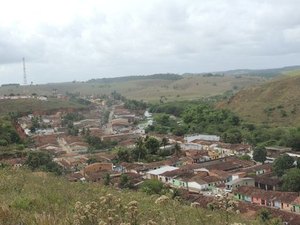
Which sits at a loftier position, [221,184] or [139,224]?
[139,224]

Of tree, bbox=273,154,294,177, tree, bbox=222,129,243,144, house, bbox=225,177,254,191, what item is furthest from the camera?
tree, bbox=222,129,243,144

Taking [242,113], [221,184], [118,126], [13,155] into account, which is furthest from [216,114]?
[13,155]

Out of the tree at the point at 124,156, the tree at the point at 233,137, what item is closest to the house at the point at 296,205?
the tree at the point at 124,156

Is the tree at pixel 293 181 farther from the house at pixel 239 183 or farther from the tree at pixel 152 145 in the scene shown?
the tree at pixel 152 145

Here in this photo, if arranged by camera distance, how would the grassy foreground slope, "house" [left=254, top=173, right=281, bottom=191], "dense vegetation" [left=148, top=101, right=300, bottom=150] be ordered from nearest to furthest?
1. the grassy foreground slope
2. "house" [left=254, top=173, right=281, bottom=191]
3. "dense vegetation" [left=148, top=101, right=300, bottom=150]

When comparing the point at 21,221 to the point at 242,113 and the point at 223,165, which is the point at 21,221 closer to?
the point at 223,165

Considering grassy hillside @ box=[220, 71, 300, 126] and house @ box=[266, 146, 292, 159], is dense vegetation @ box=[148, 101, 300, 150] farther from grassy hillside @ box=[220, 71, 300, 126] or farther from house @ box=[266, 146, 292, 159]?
grassy hillside @ box=[220, 71, 300, 126]

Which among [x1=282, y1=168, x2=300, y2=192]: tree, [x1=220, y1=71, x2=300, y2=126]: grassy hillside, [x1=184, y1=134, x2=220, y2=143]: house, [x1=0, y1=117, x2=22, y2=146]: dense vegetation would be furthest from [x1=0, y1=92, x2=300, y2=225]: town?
[x1=220, y1=71, x2=300, y2=126]: grassy hillside
